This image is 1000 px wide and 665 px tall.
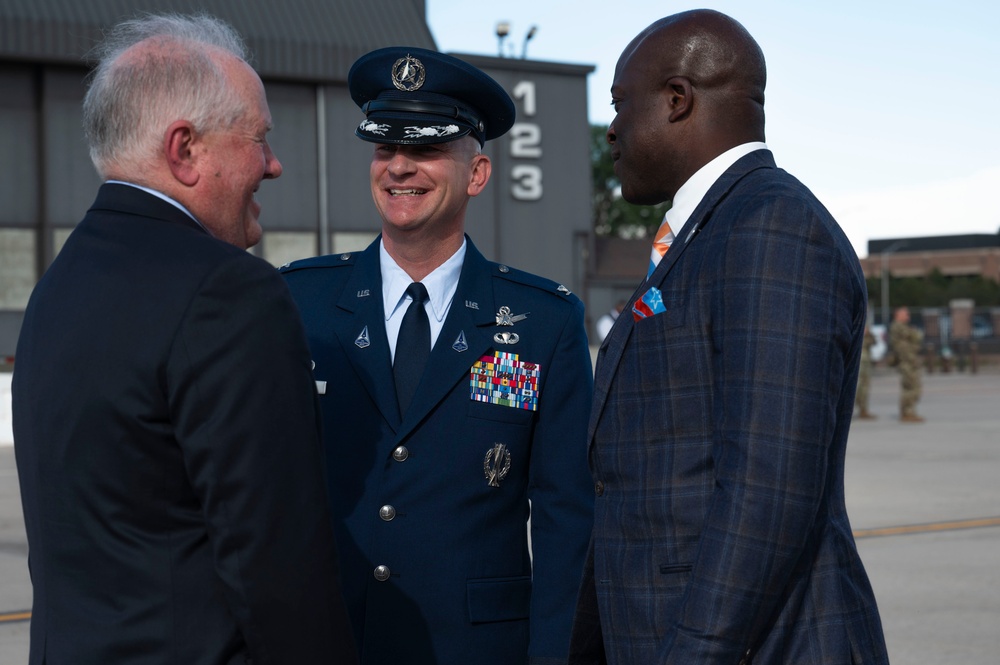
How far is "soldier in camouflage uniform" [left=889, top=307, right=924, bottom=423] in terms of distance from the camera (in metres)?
17.7

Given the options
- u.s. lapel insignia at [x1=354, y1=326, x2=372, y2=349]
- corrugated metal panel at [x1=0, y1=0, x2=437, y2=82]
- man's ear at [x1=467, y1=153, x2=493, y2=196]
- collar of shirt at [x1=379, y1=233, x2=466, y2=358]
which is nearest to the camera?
u.s. lapel insignia at [x1=354, y1=326, x2=372, y2=349]

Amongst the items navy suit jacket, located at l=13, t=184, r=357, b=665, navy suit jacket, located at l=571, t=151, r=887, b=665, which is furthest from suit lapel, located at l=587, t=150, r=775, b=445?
navy suit jacket, located at l=13, t=184, r=357, b=665

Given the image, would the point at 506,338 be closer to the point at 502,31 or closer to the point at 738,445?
the point at 738,445

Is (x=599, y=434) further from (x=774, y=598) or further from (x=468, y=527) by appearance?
(x=468, y=527)

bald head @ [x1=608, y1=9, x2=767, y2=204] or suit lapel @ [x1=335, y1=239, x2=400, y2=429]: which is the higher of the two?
bald head @ [x1=608, y1=9, x2=767, y2=204]

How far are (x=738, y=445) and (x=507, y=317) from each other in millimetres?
1226

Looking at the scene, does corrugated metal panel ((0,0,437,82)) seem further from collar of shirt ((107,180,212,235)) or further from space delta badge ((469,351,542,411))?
collar of shirt ((107,180,212,235))

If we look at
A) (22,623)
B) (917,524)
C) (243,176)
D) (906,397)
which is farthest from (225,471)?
(906,397)

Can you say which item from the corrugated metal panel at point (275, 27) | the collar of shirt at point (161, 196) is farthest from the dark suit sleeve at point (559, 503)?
the corrugated metal panel at point (275, 27)

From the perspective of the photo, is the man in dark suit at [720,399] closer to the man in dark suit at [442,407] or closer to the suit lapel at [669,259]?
the suit lapel at [669,259]

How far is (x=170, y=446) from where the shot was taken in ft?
5.67

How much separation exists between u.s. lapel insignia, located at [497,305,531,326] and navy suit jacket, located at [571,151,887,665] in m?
0.85

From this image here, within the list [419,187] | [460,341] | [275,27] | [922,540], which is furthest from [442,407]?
[275,27]

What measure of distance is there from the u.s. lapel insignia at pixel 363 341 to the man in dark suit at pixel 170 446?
0.97 metres
